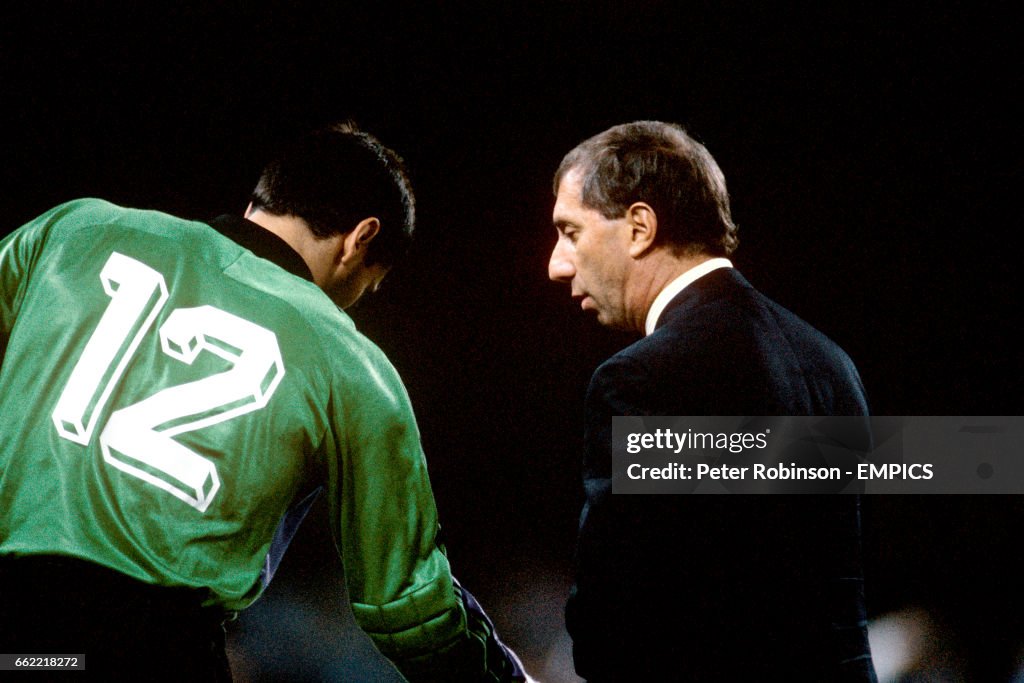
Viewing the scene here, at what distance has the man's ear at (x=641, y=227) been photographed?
4.08 ft

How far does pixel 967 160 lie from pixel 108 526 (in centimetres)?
204

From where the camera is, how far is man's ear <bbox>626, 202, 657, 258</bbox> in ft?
4.08

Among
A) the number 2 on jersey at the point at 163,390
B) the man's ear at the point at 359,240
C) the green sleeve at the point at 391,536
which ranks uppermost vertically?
the man's ear at the point at 359,240

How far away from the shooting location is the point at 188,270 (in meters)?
1.03

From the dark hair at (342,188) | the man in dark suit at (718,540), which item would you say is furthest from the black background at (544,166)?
the man in dark suit at (718,540)

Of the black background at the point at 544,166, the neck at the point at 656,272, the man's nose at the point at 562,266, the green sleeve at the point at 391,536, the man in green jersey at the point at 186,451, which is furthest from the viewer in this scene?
the black background at the point at 544,166

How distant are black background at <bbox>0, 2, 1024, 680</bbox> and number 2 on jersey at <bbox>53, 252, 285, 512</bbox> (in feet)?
2.94

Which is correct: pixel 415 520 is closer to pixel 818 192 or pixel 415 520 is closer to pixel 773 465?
pixel 773 465

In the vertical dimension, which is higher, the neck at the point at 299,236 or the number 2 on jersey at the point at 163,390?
the neck at the point at 299,236

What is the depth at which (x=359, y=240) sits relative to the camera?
1325 mm

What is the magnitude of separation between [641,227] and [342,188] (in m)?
0.55

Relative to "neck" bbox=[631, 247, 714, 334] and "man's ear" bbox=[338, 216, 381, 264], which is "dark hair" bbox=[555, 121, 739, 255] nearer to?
"neck" bbox=[631, 247, 714, 334]

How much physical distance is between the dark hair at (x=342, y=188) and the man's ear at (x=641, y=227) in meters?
0.45

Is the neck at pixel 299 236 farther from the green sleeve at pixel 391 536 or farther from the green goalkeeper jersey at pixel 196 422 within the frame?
the green sleeve at pixel 391 536
